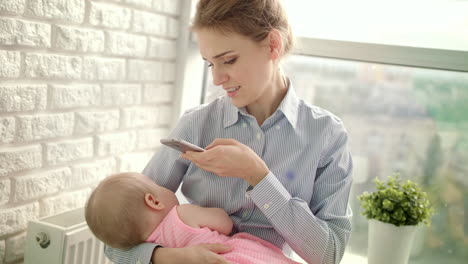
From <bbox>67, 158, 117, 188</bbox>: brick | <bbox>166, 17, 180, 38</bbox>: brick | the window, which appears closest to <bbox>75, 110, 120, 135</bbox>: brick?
<bbox>67, 158, 117, 188</bbox>: brick

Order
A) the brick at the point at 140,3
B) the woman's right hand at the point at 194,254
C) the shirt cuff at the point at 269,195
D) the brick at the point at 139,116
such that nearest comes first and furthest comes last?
the woman's right hand at the point at 194,254 → the shirt cuff at the point at 269,195 → the brick at the point at 140,3 → the brick at the point at 139,116

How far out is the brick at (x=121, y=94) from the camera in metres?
2.28

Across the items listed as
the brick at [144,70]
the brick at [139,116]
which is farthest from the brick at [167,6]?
the brick at [139,116]

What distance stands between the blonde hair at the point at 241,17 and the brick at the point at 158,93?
909 mm

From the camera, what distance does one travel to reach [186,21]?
279cm

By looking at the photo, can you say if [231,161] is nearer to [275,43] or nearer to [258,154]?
[258,154]

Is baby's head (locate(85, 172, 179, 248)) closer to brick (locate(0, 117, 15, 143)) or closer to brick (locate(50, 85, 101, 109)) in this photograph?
brick (locate(0, 117, 15, 143))

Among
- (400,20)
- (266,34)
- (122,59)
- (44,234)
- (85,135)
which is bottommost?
(44,234)

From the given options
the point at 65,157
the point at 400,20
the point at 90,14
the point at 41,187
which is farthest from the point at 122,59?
the point at 400,20

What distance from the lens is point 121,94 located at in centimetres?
239

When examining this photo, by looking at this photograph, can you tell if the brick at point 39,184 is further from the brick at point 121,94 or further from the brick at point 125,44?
the brick at point 125,44

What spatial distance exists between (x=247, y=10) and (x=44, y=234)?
1077 mm

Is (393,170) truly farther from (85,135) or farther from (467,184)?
(85,135)

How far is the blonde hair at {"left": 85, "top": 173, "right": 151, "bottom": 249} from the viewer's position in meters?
1.60
